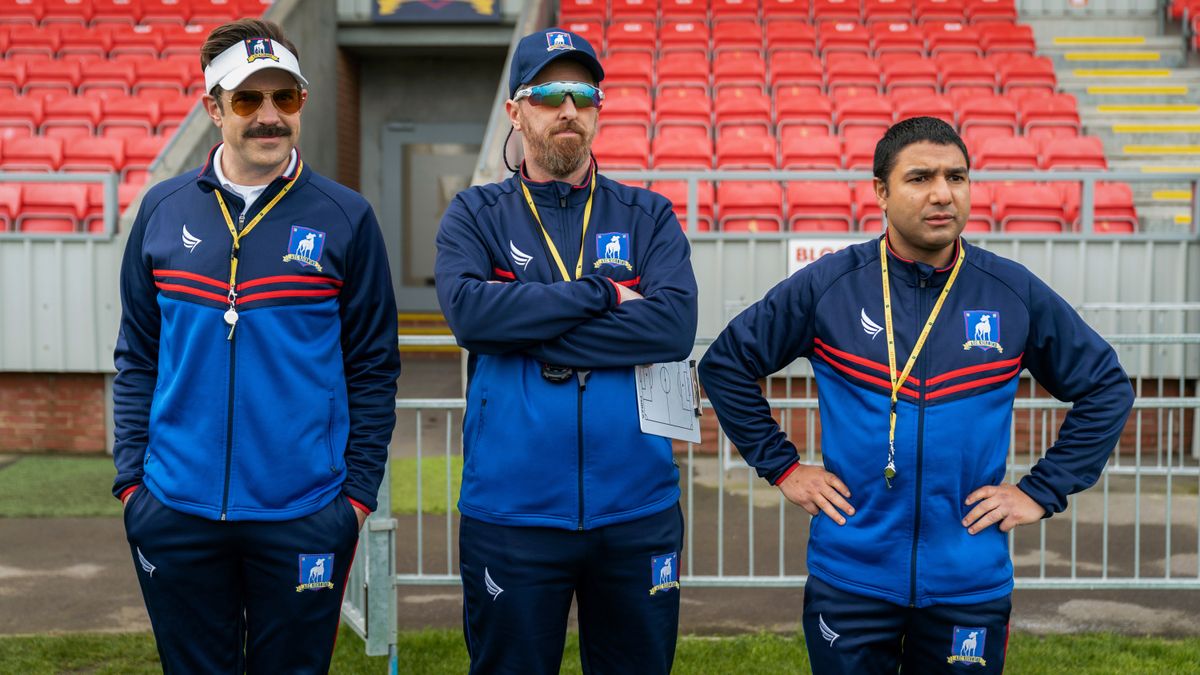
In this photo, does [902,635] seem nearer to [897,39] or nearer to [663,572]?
[663,572]

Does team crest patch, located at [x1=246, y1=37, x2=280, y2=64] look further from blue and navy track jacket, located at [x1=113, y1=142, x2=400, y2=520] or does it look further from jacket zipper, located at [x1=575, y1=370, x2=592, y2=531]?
jacket zipper, located at [x1=575, y1=370, x2=592, y2=531]

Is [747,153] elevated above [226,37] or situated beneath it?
elevated above

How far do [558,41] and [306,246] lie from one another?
0.83 m

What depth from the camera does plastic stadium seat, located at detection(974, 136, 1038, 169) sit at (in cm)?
1090

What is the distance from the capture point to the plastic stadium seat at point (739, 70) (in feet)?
43.5

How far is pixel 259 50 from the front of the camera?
2.73 metres

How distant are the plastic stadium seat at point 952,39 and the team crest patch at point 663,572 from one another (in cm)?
1259

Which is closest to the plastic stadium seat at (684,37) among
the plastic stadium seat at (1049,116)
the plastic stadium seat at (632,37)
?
the plastic stadium seat at (632,37)

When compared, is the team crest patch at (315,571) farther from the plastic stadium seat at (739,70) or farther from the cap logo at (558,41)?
the plastic stadium seat at (739,70)

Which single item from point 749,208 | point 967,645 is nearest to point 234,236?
point 967,645

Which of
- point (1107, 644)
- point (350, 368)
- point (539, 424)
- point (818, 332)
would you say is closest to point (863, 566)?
point (818, 332)

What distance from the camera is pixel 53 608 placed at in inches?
214

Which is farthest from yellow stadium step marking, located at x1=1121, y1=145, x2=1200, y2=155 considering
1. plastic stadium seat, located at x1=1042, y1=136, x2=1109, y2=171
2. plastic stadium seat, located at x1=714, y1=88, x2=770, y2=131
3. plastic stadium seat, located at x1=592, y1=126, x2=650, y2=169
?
plastic stadium seat, located at x1=592, y1=126, x2=650, y2=169

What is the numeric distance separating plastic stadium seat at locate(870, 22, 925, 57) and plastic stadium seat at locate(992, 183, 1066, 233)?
449cm
